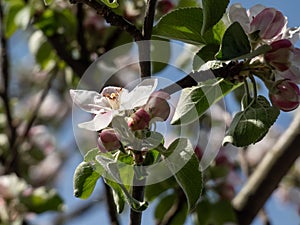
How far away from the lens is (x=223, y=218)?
1.87m

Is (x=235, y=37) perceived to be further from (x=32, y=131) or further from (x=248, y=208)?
(x=32, y=131)

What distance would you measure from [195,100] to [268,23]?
16 centimetres

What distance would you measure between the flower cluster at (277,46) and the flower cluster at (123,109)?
16cm

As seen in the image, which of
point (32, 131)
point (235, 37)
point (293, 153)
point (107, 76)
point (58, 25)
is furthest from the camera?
point (32, 131)

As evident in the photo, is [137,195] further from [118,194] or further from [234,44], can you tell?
[234,44]

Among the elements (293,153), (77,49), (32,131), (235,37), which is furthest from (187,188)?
(32,131)

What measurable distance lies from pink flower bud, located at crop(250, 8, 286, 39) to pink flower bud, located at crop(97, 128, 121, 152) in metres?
0.27

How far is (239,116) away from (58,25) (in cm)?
128

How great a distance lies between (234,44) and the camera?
967mm

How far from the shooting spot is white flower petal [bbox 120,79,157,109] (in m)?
0.98

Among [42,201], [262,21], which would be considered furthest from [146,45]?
[42,201]

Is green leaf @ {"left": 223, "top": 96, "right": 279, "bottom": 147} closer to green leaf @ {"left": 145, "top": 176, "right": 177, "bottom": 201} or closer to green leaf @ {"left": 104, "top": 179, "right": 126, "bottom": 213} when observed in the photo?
green leaf @ {"left": 104, "top": 179, "right": 126, "bottom": 213}

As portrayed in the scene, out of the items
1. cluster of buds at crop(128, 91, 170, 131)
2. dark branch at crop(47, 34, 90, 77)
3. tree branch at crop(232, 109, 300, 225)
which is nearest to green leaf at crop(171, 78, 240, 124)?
cluster of buds at crop(128, 91, 170, 131)

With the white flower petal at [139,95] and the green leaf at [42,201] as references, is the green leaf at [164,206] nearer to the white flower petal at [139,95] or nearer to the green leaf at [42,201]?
the green leaf at [42,201]
